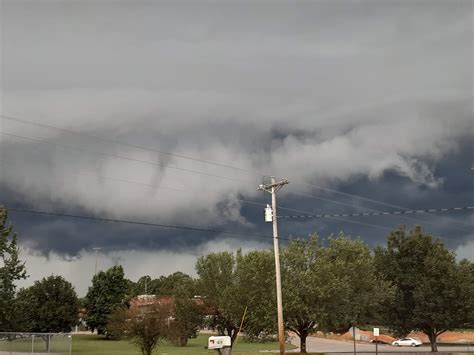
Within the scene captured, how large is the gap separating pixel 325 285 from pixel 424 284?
21.6 meters

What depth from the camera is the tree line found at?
52750 millimetres

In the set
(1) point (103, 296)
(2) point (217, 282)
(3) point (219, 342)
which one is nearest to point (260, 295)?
(2) point (217, 282)

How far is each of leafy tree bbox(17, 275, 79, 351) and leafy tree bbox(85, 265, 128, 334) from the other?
25.7 meters

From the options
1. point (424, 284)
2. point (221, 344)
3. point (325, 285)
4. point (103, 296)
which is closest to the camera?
point (221, 344)

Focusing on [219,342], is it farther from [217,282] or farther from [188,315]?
[188,315]

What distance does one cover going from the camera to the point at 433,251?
234ft

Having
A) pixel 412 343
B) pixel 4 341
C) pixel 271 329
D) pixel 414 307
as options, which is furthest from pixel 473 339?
pixel 4 341

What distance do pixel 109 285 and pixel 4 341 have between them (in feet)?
230

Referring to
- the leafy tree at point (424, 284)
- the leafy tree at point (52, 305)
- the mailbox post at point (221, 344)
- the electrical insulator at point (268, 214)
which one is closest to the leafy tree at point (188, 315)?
the leafy tree at point (52, 305)

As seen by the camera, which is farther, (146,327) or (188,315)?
(188,315)

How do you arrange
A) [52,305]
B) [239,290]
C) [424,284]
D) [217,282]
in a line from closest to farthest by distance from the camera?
1. [239,290]
2. [424,284]
3. [217,282]
4. [52,305]

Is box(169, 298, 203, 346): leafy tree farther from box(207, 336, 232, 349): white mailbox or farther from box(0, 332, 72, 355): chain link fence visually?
box(207, 336, 232, 349): white mailbox

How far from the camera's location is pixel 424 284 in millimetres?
68625

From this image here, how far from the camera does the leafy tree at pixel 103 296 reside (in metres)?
116
